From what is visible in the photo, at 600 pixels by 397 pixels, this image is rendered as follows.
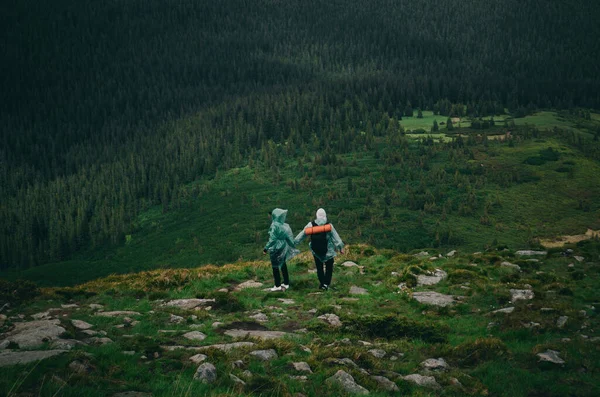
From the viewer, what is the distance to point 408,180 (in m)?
155

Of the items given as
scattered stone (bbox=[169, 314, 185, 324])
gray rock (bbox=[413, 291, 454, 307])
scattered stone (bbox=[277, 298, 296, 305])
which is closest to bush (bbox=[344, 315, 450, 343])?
gray rock (bbox=[413, 291, 454, 307])

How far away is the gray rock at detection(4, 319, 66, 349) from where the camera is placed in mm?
14546

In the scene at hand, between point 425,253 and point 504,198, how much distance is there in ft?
351

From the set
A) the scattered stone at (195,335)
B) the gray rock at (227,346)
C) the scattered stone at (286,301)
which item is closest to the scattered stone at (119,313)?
the scattered stone at (195,335)

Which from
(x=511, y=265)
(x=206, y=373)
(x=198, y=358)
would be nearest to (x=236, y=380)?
(x=206, y=373)

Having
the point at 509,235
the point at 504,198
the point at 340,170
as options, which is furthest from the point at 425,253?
the point at 340,170

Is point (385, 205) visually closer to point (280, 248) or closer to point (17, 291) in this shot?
point (280, 248)

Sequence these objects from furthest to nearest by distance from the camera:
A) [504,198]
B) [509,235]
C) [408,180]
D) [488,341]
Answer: [408,180]
[504,198]
[509,235]
[488,341]

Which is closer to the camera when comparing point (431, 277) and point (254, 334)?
point (254, 334)

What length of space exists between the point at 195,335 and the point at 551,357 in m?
10.9

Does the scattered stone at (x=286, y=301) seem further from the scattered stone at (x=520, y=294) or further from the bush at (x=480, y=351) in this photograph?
the scattered stone at (x=520, y=294)

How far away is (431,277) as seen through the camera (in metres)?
26.9

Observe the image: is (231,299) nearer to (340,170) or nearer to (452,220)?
(452,220)

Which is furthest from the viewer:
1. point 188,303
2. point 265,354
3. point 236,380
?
point 188,303
